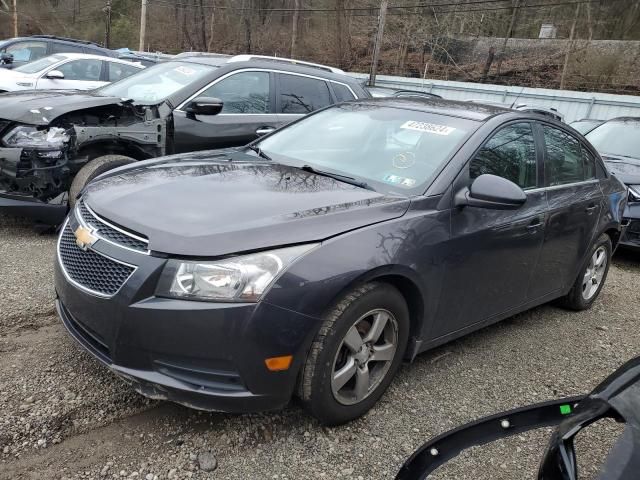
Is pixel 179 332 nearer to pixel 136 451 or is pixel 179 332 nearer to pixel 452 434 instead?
pixel 136 451

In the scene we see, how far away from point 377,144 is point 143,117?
9.20 ft

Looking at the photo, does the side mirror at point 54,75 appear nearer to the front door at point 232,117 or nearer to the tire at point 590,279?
the front door at point 232,117

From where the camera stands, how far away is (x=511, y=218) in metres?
3.36

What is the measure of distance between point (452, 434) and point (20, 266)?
145 inches

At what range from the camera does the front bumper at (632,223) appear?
6.46 m

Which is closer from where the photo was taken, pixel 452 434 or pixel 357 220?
pixel 452 434

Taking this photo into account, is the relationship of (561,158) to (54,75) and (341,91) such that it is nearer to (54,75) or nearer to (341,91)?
(341,91)

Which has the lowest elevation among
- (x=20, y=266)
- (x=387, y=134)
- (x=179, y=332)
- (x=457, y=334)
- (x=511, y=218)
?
(x=20, y=266)

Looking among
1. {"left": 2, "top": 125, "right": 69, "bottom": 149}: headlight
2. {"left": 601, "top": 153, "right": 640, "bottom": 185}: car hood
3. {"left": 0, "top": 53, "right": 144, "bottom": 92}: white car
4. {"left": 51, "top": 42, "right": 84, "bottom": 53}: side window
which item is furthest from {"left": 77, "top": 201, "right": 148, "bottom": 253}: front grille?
{"left": 51, "top": 42, "right": 84, "bottom": 53}: side window

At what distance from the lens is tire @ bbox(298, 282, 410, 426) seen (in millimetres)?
2439

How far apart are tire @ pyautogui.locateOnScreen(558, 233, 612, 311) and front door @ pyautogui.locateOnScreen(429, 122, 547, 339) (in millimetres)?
1074

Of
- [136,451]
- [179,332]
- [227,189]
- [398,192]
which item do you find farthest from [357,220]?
[136,451]

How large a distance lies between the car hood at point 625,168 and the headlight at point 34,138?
6.26m

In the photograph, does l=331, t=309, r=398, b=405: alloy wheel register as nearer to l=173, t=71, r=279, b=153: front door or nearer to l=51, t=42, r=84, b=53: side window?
l=173, t=71, r=279, b=153: front door
